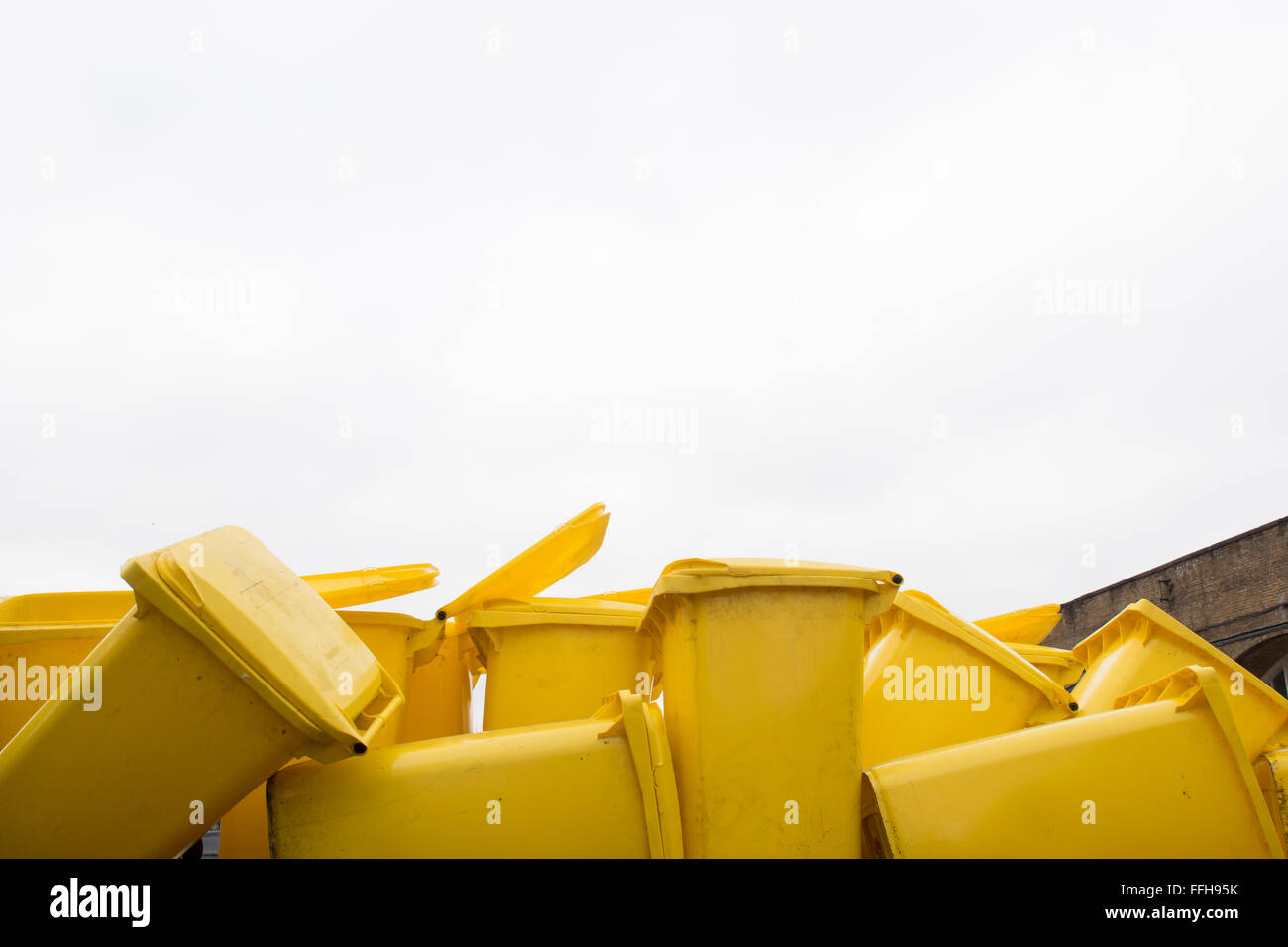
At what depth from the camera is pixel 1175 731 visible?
272cm

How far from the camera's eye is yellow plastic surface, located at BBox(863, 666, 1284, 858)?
2.54 metres

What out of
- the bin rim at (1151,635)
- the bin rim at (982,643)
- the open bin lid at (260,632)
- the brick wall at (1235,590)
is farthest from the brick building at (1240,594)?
the open bin lid at (260,632)

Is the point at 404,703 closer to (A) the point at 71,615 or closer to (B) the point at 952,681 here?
(A) the point at 71,615

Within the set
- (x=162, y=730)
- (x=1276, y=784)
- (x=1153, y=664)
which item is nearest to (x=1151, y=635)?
(x=1153, y=664)

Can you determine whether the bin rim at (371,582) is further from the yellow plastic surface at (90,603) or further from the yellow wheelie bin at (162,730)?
the yellow wheelie bin at (162,730)

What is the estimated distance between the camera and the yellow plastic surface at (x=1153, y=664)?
359 centimetres

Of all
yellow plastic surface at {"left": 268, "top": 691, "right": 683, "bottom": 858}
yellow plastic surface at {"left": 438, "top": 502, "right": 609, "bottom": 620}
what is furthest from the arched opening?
yellow plastic surface at {"left": 268, "top": 691, "right": 683, "bottom": 858}

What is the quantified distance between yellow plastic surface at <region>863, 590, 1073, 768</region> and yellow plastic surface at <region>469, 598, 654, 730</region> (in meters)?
1.00

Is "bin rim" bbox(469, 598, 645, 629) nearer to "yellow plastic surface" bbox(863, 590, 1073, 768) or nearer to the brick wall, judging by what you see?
"yellow plastic surface" bbox(863, 590, 1073, 768)

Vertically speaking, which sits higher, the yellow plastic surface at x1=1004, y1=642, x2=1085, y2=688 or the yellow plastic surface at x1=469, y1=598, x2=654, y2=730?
the yellow plastic surface at x1=469, y1=598, x2=654, y2=730

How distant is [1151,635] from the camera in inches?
166
